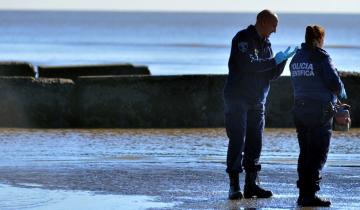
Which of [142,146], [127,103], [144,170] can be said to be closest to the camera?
[144,170]

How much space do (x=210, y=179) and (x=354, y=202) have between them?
174 cm

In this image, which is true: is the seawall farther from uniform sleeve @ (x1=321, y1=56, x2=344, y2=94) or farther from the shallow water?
uniform sleeve @ (x1=321, y1=56, x2=344, y2=94)

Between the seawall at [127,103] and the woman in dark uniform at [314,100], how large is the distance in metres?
5.66

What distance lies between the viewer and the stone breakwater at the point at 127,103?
1580 cm

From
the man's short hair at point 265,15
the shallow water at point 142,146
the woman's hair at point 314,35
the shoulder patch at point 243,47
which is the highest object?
the man's short hair at point 265,15

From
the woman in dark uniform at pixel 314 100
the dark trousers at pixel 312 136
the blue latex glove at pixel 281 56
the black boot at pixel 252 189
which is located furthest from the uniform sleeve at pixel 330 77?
the black boot at pixel 252 189

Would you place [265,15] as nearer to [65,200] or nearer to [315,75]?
[315,75]

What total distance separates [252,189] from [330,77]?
4.07ft

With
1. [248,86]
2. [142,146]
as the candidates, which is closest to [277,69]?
[248,86]

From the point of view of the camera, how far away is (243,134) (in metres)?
10.3

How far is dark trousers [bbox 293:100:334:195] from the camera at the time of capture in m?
10.0


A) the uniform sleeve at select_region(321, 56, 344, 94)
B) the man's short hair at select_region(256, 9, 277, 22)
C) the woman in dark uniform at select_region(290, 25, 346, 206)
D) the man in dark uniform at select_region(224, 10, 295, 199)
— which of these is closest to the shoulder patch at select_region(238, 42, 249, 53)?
the man in dark uniform at select_region(224, 10, 295, 199)

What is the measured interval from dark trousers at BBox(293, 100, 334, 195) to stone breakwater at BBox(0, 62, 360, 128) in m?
5.63

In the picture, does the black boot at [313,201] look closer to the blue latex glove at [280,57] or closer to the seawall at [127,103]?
the blue latex glove at [280,57]
